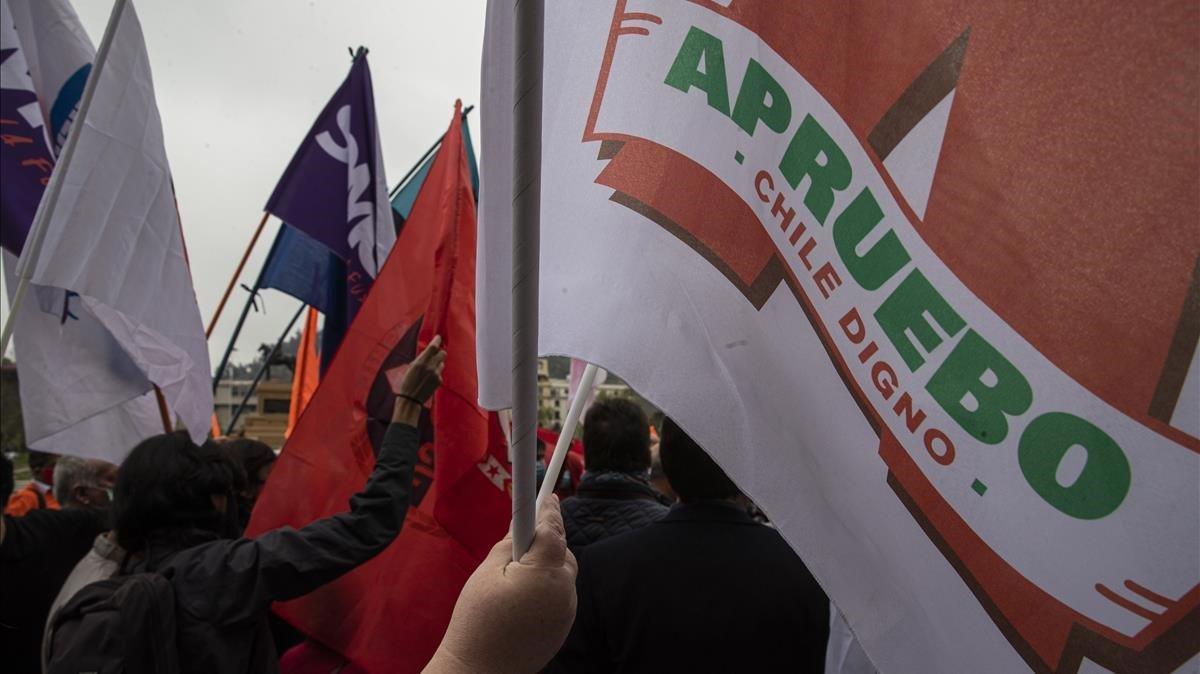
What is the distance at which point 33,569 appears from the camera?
2805 mm

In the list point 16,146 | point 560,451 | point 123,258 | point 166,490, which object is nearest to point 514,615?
point 560,451

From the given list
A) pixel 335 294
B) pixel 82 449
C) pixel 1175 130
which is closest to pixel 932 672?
pixel 1175 130

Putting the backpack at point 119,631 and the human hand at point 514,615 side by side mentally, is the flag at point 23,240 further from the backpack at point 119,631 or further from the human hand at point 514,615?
the human hand at point 514,615

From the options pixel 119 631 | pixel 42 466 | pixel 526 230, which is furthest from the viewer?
pixel 42 466

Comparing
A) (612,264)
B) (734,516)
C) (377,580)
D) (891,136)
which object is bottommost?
(377,580)

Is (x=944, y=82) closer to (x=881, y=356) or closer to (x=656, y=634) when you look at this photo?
(x=881, y=356)

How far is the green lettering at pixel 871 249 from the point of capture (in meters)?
1.08

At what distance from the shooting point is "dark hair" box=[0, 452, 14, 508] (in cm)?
263

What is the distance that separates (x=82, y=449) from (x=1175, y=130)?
3730mm

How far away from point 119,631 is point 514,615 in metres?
1.22

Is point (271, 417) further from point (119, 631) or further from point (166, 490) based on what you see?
point (119, 631)

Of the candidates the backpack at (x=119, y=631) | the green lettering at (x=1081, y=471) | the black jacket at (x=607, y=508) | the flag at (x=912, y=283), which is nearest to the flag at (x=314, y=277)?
the black jacket at (x=607, y=508)

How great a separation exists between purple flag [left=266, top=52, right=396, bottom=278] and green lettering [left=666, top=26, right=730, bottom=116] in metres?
3.10

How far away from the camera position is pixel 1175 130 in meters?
Result: 0.85
